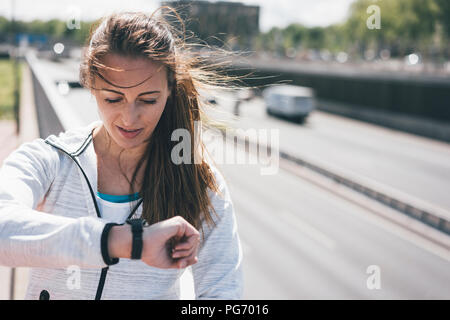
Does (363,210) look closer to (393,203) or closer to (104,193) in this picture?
(393,203)

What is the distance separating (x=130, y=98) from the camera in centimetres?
149

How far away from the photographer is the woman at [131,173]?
4.80 feet

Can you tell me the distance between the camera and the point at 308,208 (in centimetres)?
1316

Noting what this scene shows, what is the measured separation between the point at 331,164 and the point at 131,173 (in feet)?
57.6

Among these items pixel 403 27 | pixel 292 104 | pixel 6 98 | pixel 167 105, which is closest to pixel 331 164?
pixel 292 104

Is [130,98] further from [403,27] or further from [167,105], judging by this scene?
[403,27]

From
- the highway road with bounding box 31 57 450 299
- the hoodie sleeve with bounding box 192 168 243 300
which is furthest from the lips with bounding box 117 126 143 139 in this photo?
the highway road with bounding box 31 57 450 299

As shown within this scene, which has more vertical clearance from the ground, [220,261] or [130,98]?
[130,98]

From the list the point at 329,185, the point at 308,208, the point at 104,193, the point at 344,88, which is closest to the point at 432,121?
the point at 344,88

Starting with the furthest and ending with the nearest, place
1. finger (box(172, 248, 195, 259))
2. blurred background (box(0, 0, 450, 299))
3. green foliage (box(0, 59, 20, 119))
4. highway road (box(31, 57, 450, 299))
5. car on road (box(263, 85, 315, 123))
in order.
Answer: car on road (box(263, 85, 315, 123)) → green foliage (box(0, 59, 20, 119)) → highway road (box(31, 57, 450, 299)) → blurred background (box(0, 0, 450, 299)) → finger (box(172, 248, 195, 259))

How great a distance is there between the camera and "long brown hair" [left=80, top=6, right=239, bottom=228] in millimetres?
1489

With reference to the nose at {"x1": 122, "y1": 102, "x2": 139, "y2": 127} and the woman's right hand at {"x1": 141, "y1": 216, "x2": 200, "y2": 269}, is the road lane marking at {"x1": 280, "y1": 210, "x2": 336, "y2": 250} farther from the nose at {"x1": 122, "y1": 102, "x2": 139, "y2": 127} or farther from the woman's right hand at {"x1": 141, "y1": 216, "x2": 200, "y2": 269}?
the woman's right hand at {"x1": 141, "y1": 216, "x2": 200, "y2": 269}

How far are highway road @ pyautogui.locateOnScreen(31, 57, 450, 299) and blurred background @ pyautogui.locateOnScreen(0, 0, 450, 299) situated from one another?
1.5 inches

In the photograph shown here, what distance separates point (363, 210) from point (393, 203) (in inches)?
35.6
